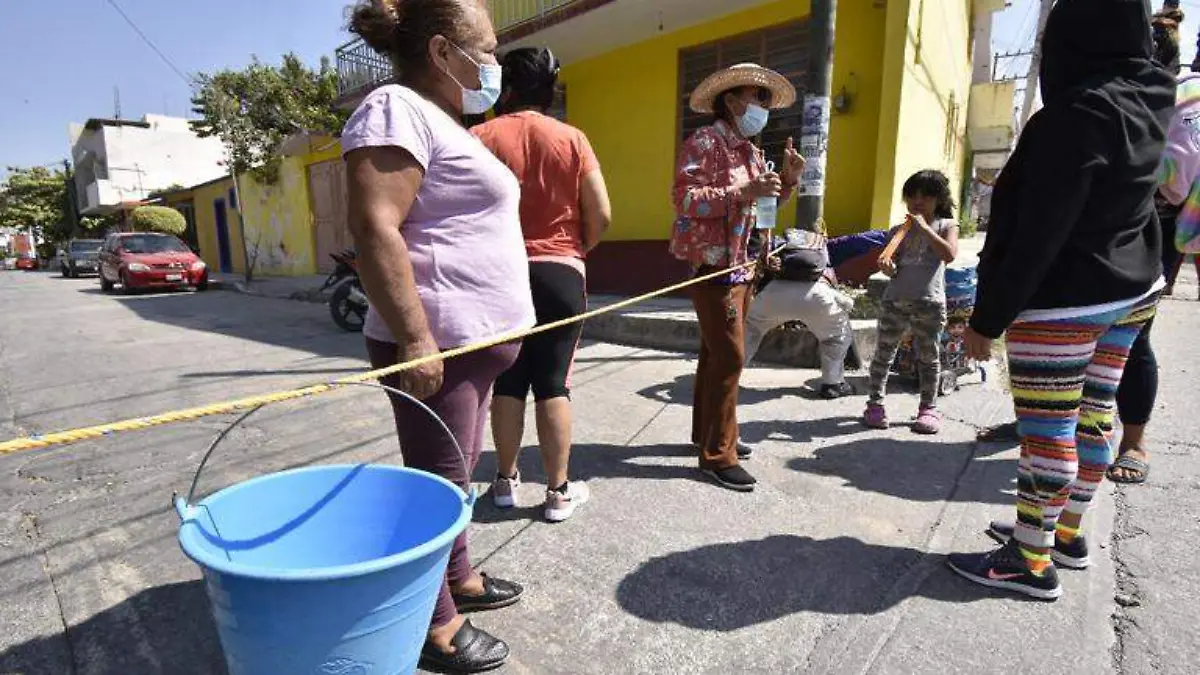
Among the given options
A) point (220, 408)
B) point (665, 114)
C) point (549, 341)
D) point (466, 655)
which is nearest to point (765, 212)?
point (549, 341)

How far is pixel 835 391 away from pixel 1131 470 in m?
1.66

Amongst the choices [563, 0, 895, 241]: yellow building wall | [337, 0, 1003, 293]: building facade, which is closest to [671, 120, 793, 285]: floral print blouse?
[337, 0, 1003, 293]: building facade

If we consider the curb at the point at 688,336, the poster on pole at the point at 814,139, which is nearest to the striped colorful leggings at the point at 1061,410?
the curb at the point at 688,336

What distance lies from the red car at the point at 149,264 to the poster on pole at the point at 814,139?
1401 centimetres

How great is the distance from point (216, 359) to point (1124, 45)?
22.5ft

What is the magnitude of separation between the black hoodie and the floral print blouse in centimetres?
108

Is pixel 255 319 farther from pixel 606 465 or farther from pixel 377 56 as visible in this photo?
pixel 606 465

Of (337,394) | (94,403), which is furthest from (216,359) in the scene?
(337,394)

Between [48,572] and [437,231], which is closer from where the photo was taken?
[437,231]

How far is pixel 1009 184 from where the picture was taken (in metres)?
1.85

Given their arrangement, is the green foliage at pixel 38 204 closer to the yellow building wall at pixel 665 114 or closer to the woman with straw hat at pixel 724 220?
the yellow building wall at pixel 665 114

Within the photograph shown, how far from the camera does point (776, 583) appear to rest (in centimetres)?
205

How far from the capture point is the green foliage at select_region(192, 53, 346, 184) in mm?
15656

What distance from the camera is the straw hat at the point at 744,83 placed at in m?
2.72
